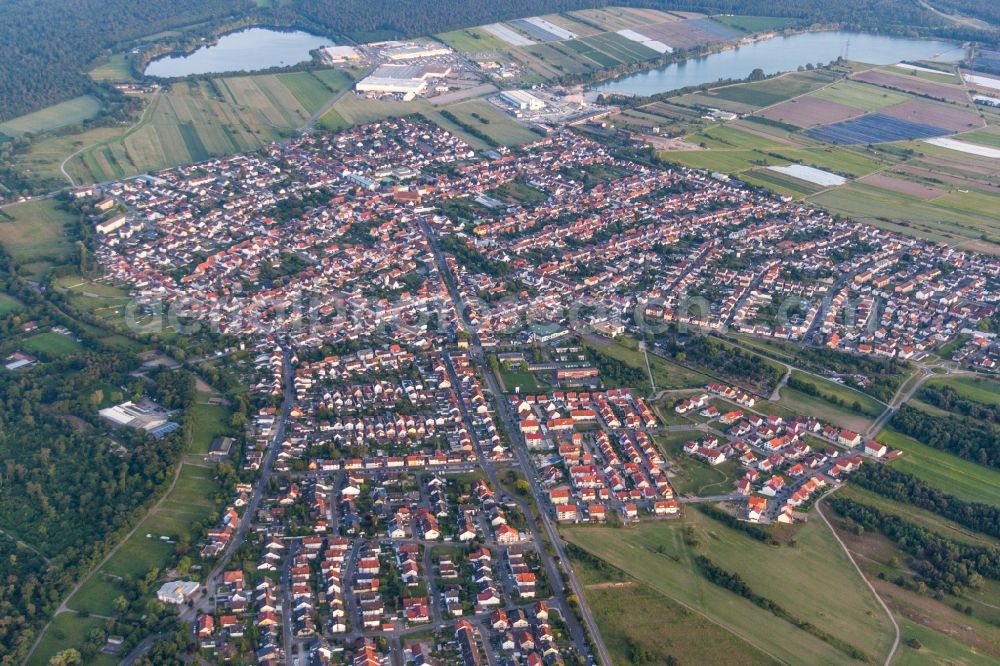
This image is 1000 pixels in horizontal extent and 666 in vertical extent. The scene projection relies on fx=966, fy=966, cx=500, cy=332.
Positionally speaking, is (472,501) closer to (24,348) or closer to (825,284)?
(24,348)

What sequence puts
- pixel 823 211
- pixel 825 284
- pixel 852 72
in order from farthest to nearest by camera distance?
pixel 852 72, pixel 823 211, pixel 825 284

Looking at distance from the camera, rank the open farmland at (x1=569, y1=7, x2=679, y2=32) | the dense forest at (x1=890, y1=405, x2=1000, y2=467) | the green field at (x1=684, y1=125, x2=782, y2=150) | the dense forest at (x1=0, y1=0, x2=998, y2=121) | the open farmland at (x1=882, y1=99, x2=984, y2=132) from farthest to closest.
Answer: the open farmland at (x1=569, y1=7, x2=679, y2=32) → the dense forest at (x1=0, y1=0, x2=998, y2=121) → the open farmland at (x1=882, y1=99, x2=984, y2=132) → the green field at (x1=684, y1=125, x2=782, y2=150) → the dense forest at (x1=890, y1=405, x2=1000, y2=467)

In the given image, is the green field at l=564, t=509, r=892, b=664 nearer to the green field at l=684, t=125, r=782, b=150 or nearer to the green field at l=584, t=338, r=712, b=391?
the green field at l=584, t=338, r=712, b=391

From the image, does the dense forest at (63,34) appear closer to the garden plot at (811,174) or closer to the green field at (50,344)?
the green field at (50,344)

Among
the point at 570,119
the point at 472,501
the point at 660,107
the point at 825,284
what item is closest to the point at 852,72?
the point at 660,107

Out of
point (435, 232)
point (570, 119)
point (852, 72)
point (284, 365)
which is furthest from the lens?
point (852, 72)

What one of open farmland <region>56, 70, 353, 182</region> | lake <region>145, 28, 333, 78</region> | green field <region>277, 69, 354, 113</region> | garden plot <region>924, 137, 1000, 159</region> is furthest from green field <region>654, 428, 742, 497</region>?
lake <region>145, 28, 333, 78</region>
